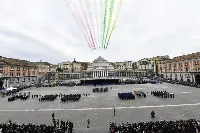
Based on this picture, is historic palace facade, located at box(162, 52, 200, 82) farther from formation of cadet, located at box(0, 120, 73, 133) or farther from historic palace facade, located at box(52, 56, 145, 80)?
formation of cadet, located at box(0, 120, 73, 133)

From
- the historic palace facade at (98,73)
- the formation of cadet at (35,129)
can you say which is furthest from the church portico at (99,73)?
the formation of cadet at (35,129)

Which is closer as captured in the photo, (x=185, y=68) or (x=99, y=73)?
(x=185, y=68)

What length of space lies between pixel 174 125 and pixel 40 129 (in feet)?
39.6

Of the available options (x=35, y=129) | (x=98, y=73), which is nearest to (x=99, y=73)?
(x=98, y=73)

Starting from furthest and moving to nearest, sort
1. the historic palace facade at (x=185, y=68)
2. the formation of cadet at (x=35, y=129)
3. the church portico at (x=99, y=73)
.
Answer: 1. the church portico at (x=99, y=73)
2. the historic palace facade at (x=185, y=68)
3. the formation of cadet at (x=35, y=129)

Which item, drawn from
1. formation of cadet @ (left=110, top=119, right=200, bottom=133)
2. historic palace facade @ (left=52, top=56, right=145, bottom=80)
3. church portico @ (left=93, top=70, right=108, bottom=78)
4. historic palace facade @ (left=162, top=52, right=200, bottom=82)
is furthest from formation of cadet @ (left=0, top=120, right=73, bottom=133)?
church portico @ (left=93, top=70, right=108, bottom=78)

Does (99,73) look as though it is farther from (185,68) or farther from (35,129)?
(35,129)

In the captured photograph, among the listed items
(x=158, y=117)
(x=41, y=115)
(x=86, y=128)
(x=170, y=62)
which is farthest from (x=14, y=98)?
(x=170, y=62)

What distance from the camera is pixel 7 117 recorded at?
69.2ft

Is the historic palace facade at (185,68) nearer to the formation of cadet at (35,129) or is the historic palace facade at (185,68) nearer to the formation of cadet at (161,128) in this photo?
the formation of cadet at (161,128)

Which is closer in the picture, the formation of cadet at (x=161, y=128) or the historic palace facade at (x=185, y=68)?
the formation of cadet at (x=161, y=128)

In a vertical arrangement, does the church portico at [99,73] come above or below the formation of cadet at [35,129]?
above

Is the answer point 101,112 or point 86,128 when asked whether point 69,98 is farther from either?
point 86,128

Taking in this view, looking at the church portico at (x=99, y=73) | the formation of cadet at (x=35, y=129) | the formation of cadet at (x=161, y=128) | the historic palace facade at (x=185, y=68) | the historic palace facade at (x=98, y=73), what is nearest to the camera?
the formation of cadet at (x=161, y=128)
